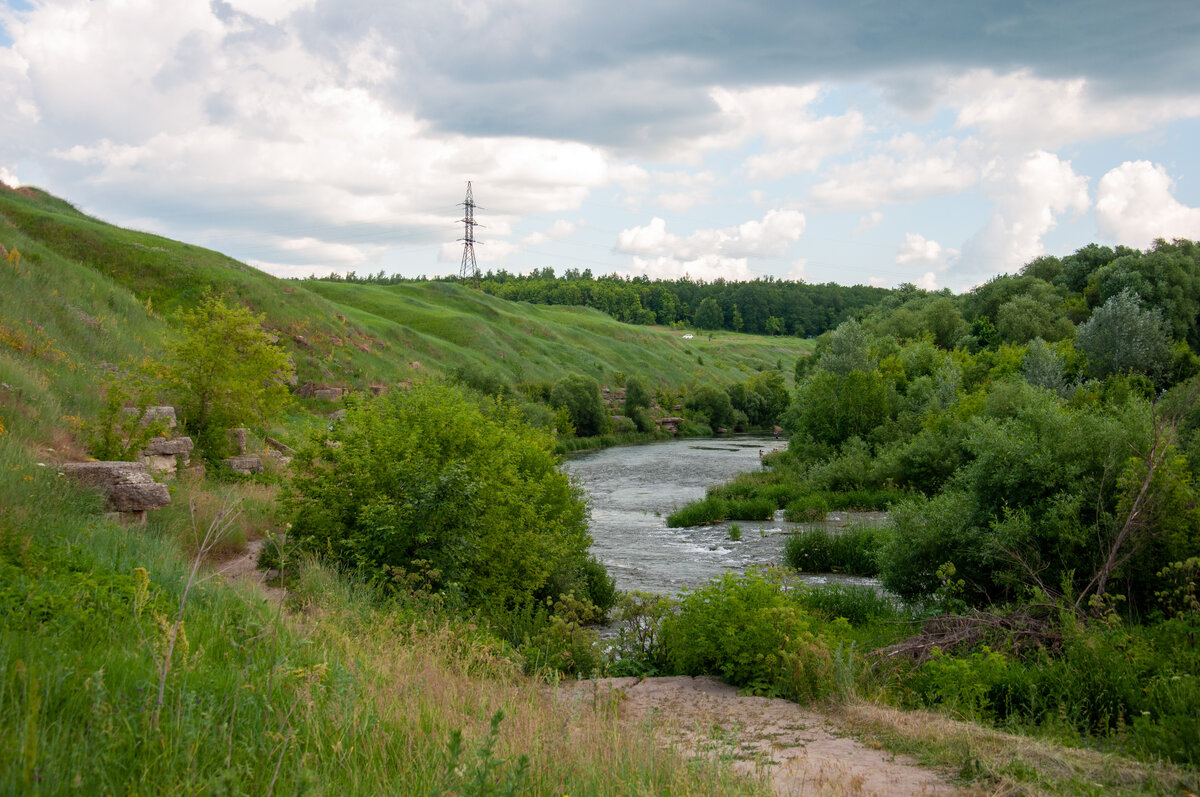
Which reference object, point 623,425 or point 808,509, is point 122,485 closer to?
point 808,509

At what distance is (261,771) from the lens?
13.2 ft

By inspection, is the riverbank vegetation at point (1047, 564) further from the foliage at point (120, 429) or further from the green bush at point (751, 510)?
the foliage at point (120, 429)

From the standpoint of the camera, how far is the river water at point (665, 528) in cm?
2070

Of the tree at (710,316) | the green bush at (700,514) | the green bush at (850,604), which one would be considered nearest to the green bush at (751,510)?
the green bush at (700,514)

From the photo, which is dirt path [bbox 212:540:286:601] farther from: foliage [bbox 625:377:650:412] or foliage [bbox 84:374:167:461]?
foliage [bbox 625:377:650:412]

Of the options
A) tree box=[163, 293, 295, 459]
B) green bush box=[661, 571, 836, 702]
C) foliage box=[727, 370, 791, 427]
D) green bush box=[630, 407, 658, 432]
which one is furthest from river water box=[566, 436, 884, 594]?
foliage box=[727, 370, 791, 427]

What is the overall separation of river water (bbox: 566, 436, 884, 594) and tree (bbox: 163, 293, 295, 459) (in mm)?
9347

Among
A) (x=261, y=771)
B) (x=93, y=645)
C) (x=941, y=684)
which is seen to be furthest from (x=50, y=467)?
(x=941, y=684)

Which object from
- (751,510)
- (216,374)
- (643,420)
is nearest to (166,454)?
(216,374)

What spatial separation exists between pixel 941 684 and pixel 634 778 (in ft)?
20.2

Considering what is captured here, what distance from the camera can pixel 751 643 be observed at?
33.8 feet

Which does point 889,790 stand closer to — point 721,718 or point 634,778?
point 634,778

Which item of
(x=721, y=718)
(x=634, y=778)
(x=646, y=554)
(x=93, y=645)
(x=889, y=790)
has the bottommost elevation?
(x=646, y=554)

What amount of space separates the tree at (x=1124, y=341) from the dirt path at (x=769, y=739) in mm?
39206
